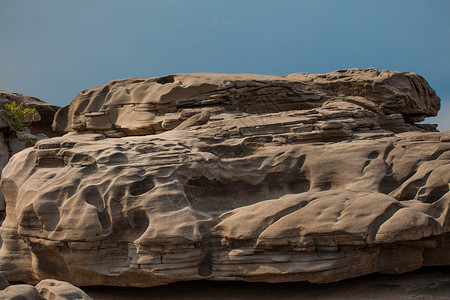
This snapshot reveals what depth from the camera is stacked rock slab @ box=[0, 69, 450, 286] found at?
6355 mm

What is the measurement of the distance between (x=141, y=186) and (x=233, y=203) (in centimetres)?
156

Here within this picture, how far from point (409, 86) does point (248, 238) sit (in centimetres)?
660

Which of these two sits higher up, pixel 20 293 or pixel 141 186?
pixel 141 186

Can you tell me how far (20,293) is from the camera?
15.6ft

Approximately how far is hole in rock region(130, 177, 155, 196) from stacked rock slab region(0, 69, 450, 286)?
2 cm

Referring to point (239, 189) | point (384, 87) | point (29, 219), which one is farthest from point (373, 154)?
point (29, 219)

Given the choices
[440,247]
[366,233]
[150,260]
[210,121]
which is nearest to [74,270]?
[150,260]

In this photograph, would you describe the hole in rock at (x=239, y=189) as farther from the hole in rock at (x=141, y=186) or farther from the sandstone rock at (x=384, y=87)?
the sandstone rock at (x=384, y=87)

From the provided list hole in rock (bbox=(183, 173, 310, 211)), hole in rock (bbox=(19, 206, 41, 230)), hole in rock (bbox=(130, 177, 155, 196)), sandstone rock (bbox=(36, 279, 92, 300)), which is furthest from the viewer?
hole in rock (bbox=(183, 173, 310, 211))

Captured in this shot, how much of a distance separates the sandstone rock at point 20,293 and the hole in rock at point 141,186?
2.30m

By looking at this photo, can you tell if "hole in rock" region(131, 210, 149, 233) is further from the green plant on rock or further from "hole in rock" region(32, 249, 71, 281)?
the green plant on rock

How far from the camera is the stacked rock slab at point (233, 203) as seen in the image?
636 centimetres

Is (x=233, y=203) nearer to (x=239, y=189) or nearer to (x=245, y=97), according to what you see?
(x=239, y=189)

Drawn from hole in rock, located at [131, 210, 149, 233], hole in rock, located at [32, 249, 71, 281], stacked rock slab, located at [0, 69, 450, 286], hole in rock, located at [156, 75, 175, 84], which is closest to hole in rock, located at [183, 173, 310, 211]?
stacked rock slab, located at [0, 69, 450, 286]
